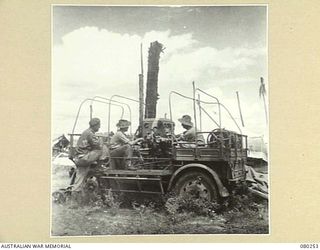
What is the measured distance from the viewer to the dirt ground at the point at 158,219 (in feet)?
6.91

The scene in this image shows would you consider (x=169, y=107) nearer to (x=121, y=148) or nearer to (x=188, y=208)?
(x=121, y=148)

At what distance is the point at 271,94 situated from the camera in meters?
2.12

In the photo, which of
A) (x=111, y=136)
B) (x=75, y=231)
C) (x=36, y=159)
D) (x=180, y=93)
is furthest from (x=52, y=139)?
(x=180, y=93)

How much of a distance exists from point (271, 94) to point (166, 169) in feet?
2.08

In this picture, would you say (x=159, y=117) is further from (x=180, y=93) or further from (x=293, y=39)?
(x=293, y=39)

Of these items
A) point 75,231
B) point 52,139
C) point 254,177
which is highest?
point 52,139

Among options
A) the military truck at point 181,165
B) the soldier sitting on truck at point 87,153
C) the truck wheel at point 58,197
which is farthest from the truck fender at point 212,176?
the truck wheel at point 58,197

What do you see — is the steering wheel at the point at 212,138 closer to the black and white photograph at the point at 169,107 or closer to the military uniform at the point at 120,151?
the black and white photograph at the point at 169,107

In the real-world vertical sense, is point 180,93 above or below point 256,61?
below

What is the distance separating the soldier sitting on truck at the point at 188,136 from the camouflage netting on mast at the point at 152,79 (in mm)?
149

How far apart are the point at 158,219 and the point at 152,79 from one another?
0.68 m

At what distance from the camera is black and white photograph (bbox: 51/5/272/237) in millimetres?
2107

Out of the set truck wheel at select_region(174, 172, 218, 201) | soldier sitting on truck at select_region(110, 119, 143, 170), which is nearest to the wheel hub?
truck wheel at select_region(174, 172, 218, 201)

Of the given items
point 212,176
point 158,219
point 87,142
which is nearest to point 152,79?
point 87,142
